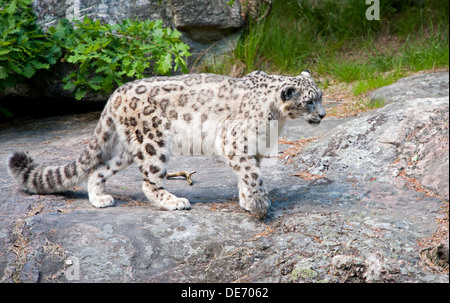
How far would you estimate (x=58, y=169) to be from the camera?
5.60 m

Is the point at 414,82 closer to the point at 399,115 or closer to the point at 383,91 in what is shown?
the point at 383,91

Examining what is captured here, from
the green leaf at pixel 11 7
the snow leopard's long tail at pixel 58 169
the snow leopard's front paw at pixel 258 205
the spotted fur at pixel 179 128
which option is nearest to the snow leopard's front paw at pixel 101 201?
the spotted fur at pixel 179 128

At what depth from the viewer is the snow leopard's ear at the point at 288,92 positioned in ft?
17.0

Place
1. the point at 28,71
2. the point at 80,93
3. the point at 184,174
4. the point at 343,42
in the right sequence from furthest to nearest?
1. the point at 343,42
2. the point at 80,93
3. the point at 28,71
4. the point at 184,174

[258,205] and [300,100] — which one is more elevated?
[300,100]

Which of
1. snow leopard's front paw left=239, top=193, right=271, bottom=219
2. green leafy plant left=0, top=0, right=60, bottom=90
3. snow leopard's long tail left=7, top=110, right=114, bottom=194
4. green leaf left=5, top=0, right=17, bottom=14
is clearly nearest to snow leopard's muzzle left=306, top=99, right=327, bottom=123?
snow leopard's front paw left=239, top=193, right=271, bottom=219

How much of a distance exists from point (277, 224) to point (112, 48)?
5.21 m

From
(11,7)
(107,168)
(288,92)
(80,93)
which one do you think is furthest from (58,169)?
(11,7)

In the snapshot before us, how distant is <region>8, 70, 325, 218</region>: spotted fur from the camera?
526 centimetres

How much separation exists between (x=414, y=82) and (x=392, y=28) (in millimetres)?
2829

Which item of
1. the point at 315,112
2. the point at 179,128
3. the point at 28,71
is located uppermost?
the point at 28,71

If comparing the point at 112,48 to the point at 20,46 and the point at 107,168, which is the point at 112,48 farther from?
the point at 107,168

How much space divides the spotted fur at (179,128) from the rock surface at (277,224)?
0.27m

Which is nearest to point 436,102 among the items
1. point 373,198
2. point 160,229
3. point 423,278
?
point 373,198
